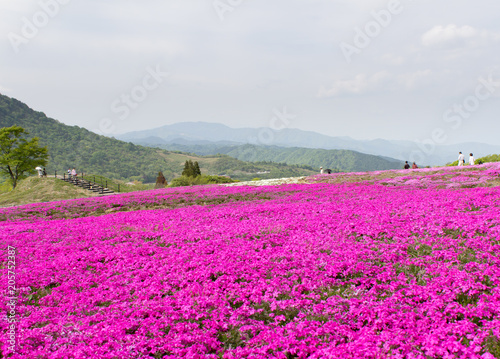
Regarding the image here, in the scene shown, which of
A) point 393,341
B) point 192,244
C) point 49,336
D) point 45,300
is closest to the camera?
point 393,341

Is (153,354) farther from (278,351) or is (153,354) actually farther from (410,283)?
(410,283)

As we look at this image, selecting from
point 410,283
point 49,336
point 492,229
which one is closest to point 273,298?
point 410,283

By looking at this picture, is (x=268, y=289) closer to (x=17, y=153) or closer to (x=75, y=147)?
(x=17, y=153)

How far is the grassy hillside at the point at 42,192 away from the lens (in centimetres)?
3994

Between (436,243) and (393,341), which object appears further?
(436,243)

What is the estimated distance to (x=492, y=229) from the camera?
30.9 feet

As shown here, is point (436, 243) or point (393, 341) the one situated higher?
point (436, 243)

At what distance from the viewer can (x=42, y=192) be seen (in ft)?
139

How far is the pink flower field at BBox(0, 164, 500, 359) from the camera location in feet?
16.4

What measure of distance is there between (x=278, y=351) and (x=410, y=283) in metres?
3.67

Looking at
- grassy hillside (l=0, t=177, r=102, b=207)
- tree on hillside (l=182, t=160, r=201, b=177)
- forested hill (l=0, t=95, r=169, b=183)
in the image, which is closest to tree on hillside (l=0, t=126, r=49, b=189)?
grassy hillside (l=0, t=177, r=102, b=207)

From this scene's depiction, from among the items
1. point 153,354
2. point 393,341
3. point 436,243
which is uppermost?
point 436,243

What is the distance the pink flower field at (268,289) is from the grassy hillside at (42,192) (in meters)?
32.0

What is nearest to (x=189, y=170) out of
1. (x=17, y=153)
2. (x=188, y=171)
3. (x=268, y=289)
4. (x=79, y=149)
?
(x=188, y=171)
